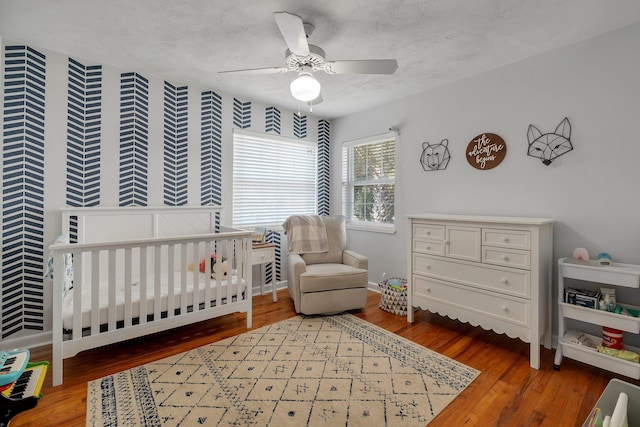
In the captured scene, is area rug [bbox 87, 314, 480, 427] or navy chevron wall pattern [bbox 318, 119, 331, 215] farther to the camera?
navy chevron wall pattern [bbox 318, 119, 331, 215]

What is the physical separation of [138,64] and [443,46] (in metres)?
2.58

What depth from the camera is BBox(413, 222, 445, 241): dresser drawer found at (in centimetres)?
263

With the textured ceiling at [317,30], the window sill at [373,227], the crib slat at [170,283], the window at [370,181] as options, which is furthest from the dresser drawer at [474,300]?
the crib slat at [170,283]

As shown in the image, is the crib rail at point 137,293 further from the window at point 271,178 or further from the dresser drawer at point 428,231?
the dresser drawer at point 428,231

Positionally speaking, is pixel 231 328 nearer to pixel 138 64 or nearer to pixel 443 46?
pixel 138 64

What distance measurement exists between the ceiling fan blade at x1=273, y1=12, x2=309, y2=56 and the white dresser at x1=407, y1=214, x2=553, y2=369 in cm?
174

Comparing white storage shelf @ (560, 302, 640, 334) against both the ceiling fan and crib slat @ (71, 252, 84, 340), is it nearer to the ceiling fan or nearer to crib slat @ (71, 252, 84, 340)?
the ceiling fan

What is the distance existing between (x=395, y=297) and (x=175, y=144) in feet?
9.07

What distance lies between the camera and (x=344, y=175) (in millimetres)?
4262

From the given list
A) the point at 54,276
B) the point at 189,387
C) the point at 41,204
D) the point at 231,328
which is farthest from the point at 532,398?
the point at 41,204

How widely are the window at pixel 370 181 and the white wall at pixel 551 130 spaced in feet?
1.14

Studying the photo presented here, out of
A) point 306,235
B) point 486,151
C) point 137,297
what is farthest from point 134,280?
point 486,151

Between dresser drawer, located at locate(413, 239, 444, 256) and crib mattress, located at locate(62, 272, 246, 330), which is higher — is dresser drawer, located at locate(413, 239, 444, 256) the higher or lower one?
the higher one

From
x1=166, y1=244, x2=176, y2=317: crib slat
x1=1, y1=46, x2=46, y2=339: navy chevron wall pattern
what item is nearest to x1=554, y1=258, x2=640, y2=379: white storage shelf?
x1=166, y1=244, x2=176, y2=317: crib slat
